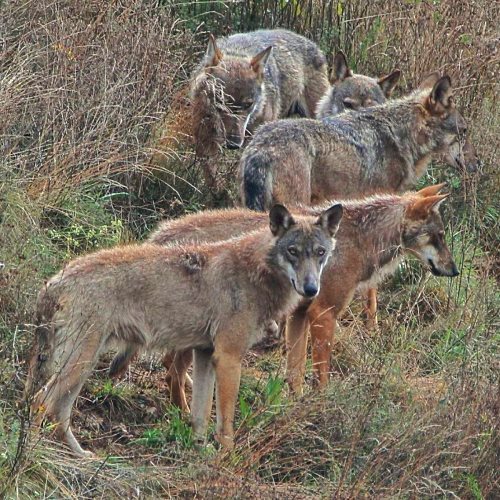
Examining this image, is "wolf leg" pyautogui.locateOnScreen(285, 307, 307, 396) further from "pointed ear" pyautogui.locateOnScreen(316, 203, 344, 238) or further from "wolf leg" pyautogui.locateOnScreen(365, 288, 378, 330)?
"wolf leg" pyautogui.locateOnScreen(365, 288, 378, 330)

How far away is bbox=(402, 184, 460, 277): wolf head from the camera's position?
371 inches

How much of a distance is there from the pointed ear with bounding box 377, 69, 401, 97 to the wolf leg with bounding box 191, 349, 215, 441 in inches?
206

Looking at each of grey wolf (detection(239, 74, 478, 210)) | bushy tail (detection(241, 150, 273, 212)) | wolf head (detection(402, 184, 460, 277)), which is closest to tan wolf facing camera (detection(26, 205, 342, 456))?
wolf head (detection(402, 184, 460, 277))

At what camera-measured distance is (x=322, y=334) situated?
9078 millimetres

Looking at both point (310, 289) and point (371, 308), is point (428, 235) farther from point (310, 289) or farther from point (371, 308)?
point (310, 289)

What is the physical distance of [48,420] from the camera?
300 inches

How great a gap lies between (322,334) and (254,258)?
3.50 feet

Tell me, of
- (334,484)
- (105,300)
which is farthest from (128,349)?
(334,484)

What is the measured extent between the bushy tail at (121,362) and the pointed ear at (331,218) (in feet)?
4.95

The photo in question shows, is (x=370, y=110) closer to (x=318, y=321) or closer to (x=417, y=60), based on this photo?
(x=417, y=60)

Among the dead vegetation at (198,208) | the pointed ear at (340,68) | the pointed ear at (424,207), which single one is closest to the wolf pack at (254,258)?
the pointed ear at (424,207)

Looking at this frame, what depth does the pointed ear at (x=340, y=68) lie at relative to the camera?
12.9 m

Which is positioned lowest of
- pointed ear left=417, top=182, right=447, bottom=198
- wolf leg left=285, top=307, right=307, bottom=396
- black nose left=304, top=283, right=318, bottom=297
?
wolf leg left=285, top=307, right=307, bottom=396

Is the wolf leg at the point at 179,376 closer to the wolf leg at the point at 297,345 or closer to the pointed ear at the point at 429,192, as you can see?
the wolf leg at the point at 297,345
